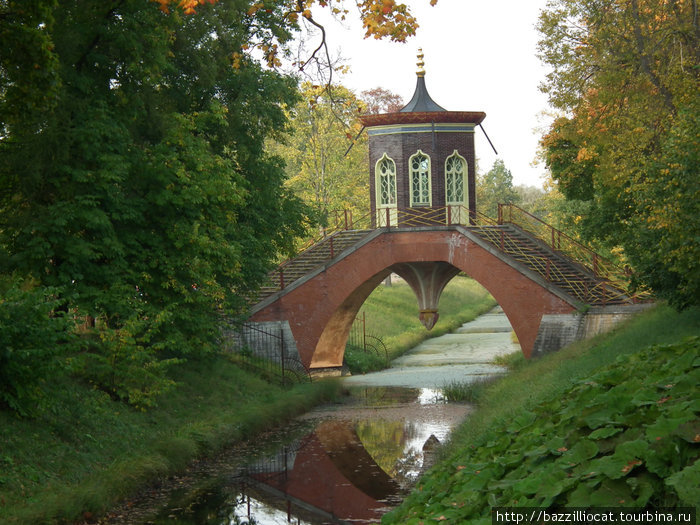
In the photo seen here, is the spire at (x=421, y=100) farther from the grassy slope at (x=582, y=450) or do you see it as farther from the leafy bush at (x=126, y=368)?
the grassy slope at (x=582, y=450)

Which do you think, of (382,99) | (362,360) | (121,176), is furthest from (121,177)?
(382,99)

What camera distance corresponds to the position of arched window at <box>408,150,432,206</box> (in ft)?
101

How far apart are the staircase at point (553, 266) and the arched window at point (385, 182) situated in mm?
3907

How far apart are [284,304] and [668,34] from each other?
1512cm

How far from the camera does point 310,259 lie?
29203mm

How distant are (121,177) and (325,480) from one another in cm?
693

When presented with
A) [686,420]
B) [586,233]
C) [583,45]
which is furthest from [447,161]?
[686,420]

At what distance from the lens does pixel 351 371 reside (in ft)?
104

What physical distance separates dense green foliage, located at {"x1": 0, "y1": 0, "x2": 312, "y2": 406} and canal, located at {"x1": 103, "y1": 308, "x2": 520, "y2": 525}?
8.16 feet

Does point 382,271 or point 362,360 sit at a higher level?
point 382,271

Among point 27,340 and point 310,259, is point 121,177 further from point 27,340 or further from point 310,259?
point 310,259

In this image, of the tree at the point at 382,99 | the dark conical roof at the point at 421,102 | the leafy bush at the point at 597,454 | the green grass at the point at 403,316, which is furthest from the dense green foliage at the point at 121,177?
the tree at the point at 382,99

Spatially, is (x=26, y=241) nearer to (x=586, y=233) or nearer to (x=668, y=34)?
(x=668, y=34)

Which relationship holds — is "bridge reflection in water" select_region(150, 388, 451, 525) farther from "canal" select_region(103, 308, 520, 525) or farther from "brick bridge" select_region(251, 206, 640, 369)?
"brick bridge" select_region(251, 206, 640, 369)
